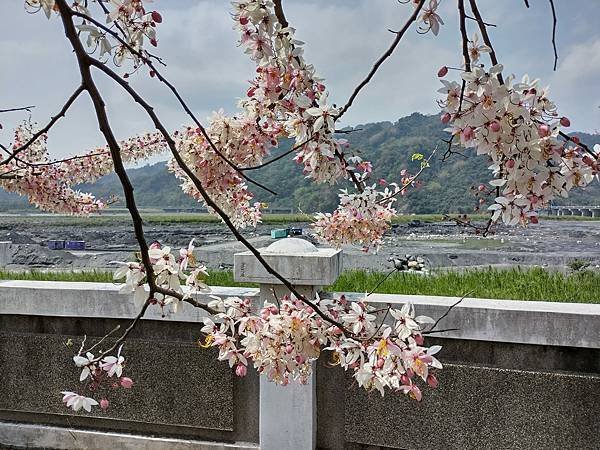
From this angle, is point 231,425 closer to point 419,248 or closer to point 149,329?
point 149,329

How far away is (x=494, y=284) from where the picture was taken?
2916mm

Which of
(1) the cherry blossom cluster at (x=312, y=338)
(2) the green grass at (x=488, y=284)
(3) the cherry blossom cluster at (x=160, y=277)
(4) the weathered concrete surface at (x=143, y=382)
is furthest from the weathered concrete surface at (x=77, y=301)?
Answer: (3) the cherry blossom cluster at (x=160, y=277)

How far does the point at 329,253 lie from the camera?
2.40 metres

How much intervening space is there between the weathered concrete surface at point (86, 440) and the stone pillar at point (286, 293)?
0.67ft

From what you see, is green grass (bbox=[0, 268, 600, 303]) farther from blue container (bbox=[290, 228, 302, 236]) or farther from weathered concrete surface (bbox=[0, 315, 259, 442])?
weathered concrete surface (bbox=[0, 315, 259, 442])

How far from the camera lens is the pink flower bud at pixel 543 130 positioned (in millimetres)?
841

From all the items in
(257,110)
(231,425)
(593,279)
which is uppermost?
(257,110)

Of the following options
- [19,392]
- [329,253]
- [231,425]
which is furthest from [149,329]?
[329,253]

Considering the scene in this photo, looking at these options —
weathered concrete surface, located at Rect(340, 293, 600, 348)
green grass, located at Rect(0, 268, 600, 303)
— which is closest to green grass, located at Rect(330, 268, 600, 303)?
green grass, located at Rect(0, 268, 600, 303)

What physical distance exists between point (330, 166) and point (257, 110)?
306 mm

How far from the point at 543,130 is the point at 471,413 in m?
1.82

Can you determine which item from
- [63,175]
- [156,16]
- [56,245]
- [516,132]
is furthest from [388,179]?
[56,245]

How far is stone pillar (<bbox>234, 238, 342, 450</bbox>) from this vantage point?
2.36m

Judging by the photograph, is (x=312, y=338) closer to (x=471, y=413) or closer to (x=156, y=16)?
(x=156, y=16)
